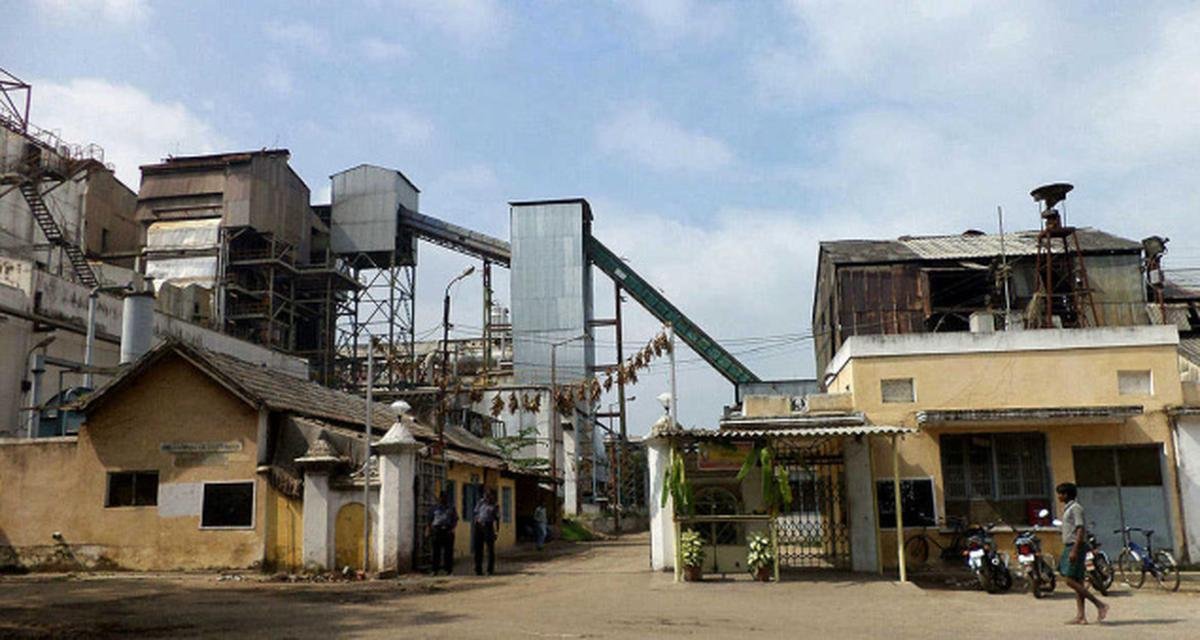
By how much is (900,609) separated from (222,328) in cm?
3843

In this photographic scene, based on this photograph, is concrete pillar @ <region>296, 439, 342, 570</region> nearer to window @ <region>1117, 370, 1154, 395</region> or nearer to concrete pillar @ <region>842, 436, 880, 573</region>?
concrete pillar @ <region>842, 436, 880, 573</region>

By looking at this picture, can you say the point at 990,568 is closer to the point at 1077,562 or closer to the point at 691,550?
the point at 1077,562

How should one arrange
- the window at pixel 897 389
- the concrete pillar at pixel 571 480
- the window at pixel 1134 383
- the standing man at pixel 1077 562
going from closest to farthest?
the standing man at pixel 1077 562 < the window at pixel 1134 383 < the window at pixel 897 389 < the concrete pillar at pixel 571 480

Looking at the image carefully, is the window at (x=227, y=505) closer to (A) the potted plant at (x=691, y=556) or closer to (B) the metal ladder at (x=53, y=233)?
(A) the potted plant at (x=691, y=556)

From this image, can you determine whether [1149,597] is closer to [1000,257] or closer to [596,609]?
[596,609]

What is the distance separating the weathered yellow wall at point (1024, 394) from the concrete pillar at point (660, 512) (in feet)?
14.2

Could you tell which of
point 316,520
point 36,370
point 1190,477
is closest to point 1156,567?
point 1190,477

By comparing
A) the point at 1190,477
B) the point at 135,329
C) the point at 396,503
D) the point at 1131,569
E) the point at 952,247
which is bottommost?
the point at 1131,569

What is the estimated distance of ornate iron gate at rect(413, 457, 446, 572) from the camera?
64.7ft

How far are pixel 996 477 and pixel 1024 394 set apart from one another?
1855mm

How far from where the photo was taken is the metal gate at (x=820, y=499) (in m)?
19.3

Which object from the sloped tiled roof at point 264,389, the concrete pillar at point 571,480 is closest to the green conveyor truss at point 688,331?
the concrete pillar at point 571,480

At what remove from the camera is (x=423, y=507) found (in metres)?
20.2

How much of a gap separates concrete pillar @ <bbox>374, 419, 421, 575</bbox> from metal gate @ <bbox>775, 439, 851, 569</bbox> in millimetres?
7363
